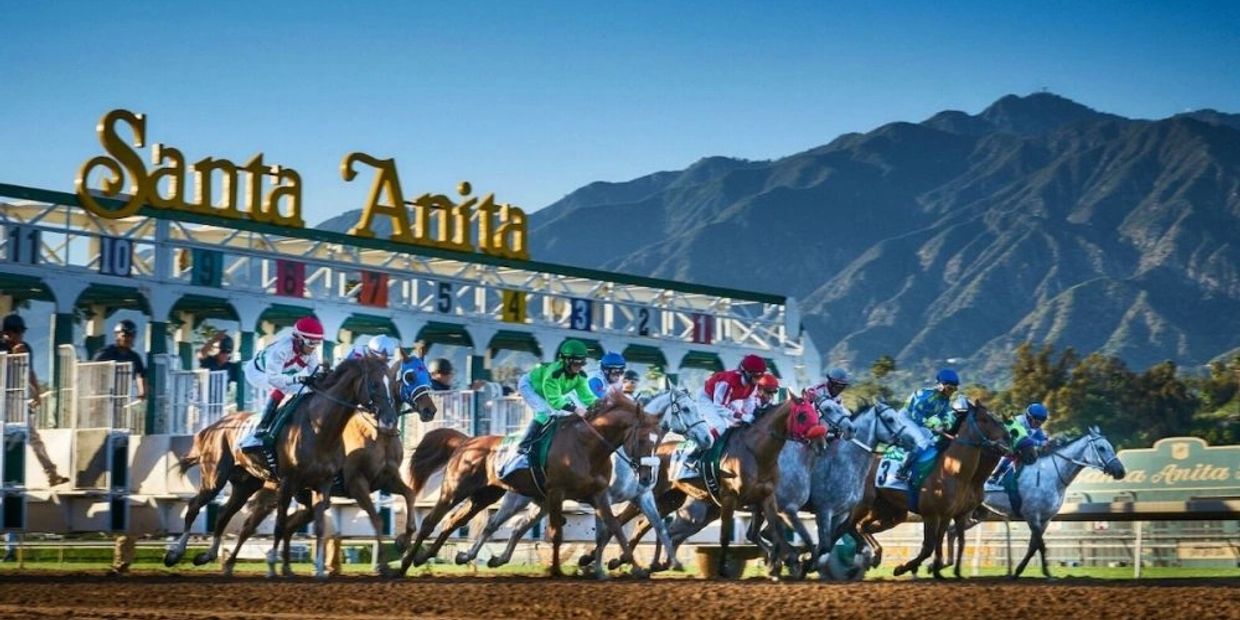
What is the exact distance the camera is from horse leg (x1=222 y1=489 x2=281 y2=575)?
18594 mm

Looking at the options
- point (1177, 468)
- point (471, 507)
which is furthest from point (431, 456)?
point (1177, 468)

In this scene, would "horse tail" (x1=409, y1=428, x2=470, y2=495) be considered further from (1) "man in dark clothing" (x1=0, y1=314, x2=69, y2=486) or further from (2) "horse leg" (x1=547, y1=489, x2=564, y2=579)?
(1) "man in dark clothing" (x1=0, y1=314, x2=69, y2=486)

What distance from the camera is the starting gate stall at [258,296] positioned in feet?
73.0

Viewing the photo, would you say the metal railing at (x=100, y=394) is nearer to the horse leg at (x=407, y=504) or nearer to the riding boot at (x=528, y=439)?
the horse leg at (x=407, y=504)

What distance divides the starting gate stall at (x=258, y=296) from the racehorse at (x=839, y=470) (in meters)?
5.93

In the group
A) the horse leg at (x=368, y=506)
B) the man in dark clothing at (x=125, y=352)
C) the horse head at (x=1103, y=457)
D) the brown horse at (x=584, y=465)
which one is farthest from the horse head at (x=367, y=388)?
the horse head at (x=1103, y=457)

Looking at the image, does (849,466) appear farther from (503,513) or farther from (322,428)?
(322,428)

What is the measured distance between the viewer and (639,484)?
Answer: 19.3 m

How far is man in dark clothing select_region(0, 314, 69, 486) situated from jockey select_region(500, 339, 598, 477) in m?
5.44

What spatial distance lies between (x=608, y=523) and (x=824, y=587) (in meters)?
3.03

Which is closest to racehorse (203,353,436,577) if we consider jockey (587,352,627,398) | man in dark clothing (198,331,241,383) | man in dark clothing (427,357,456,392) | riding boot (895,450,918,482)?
jockey (587,352,627,398)

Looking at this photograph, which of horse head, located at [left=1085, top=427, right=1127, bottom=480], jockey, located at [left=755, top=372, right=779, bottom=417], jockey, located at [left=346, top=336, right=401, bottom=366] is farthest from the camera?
horse head, located at [left=1085, top=427, right=1127, bottom=480]

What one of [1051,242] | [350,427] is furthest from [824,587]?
[1051,242]

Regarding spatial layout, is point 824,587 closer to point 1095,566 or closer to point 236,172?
point 1095,566
